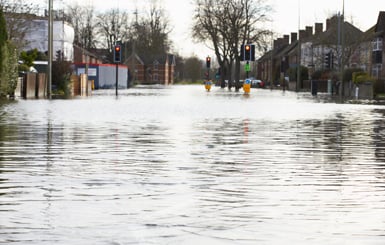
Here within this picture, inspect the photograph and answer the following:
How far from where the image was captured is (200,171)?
12.2 metres

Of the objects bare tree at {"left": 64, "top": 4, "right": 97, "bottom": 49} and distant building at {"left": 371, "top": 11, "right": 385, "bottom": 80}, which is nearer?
distant building at {"left": 371, "top": 11, "right": 385, "bottom": 80}

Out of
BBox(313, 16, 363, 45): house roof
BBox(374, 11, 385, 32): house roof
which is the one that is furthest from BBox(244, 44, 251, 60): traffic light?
BBox(374, 11, 385, 32): house roof

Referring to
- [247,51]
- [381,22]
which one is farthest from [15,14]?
[381,22]

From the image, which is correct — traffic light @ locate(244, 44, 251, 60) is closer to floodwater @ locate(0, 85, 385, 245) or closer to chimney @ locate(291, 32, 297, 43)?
floodwater @ locate(0, 85, 385, 245)

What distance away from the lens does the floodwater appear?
7293 mm

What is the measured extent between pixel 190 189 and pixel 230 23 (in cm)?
9742

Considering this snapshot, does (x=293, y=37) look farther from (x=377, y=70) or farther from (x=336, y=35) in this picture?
(x=336, y=35)

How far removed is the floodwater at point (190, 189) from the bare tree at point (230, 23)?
85.1 metres

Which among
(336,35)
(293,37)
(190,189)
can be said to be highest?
(293,37)

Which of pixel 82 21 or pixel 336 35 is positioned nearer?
pixel 336 35

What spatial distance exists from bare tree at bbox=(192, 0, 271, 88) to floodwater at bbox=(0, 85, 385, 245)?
8508 centimetres

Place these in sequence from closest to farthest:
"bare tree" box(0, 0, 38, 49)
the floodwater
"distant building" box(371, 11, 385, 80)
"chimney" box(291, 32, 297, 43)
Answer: the floodwater
"bare tree" box(0, 0, 38, 49)
"distant building" box(371, 11, 385, 80)
"chimney" box(291, 32, 297, 43)

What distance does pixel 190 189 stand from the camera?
10.2 metres

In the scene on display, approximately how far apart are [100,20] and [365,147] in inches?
5619
